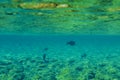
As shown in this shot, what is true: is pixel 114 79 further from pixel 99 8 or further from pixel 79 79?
pixel 99 8

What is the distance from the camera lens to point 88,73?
647 inches

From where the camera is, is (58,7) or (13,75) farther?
(58,7)

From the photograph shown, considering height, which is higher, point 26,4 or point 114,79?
point 26,4

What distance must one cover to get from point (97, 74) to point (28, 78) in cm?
552

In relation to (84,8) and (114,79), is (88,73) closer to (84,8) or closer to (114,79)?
(114,79)

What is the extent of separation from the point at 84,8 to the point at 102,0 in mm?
3383

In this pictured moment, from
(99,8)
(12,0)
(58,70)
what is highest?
(12,0)

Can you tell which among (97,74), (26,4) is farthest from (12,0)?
(97,74)

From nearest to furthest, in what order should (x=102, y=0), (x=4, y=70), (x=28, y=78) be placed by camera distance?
(x=102, y=0) < (x=28, y=78) < (x=4, y=70)

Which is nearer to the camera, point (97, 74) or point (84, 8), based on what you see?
point (97, 74)

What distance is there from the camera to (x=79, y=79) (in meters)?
15.3

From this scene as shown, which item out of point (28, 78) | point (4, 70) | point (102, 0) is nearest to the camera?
point (102, 0)

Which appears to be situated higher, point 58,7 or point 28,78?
point 58,7

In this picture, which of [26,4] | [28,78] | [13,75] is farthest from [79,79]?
[26,4]
